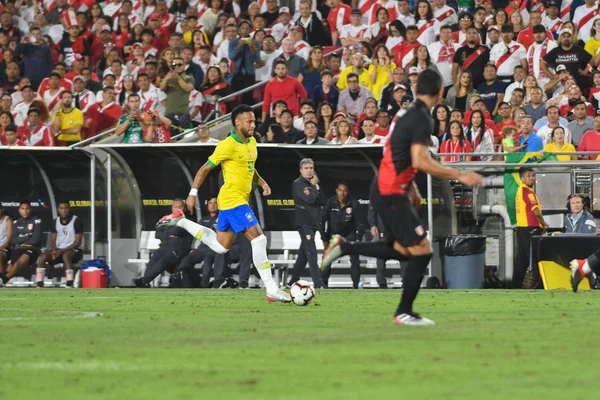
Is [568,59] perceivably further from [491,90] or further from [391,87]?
[391,87]

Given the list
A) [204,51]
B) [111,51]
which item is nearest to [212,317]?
[204,51]

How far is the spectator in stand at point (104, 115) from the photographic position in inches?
1000

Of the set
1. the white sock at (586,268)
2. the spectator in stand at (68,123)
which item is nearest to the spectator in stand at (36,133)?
the spectator in stand at (68,123)

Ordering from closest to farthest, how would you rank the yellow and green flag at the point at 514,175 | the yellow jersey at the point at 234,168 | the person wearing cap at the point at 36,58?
the yellow jersey at the point at 234,168 → the yellow and green flag at the point at 514,175 → the person wearing cap at the point at 36,58

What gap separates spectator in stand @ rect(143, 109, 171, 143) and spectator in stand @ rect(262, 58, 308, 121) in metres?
1.98

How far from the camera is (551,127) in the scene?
20641mm

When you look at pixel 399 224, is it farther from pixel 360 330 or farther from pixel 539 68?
pixel 539 68

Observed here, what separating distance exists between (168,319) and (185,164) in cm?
1057

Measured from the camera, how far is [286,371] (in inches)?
283

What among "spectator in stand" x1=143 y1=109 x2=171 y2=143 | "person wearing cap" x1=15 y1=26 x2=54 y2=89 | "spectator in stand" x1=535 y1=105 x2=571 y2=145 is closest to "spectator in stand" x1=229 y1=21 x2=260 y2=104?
"spectator in stand" x1=143 y1=109 x2=171 y2=143

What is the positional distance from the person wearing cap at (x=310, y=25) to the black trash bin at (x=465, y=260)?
24.8ft

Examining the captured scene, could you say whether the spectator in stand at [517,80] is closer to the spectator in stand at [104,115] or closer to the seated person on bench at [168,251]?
the seated person on bench at [168,251]

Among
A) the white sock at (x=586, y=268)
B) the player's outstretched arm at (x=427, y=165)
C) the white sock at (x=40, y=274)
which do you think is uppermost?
the player's outstretched arm at (x=427, y=165)

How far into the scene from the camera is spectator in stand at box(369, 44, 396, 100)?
23.3m
